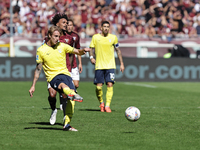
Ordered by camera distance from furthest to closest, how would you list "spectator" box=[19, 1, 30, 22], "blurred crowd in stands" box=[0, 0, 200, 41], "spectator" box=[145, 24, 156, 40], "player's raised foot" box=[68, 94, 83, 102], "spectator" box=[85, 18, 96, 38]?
"spectator" box=[145, 24, 156, 40]
"spectator" box=[19, 1, 30, 22]
"spectator" box=[85, 18, 96, 38]
"blurred crowd in stands" box=[0, 0, 200, 41]
"player's raised foot" box=[68, 94, 83, 102]

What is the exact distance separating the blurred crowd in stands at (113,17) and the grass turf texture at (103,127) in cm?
1108

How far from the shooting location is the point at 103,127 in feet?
Answer: 25.8

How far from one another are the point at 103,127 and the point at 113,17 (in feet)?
58.1

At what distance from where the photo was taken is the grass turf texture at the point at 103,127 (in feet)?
20.4

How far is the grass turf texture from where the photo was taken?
6207 millimetres

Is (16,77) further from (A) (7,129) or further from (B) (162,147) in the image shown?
(B) (162,147)

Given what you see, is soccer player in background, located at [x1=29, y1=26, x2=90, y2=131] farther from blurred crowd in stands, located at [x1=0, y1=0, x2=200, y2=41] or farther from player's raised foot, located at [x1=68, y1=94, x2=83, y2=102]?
blurred crowd in stands, located at [x1=0, y1=0, x2=200, y2=41]

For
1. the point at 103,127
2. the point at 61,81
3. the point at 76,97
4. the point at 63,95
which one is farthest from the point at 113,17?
the point at 76,97

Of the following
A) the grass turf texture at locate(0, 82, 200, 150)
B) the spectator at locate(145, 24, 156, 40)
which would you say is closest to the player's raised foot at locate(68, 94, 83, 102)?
the grass turf texture at locate(0, 82, 200, 150)

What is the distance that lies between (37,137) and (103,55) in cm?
467

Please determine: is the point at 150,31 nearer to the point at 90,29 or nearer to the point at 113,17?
the point at 113,17

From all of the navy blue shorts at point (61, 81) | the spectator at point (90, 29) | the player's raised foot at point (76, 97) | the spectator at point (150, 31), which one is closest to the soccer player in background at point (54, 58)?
the navy blue shorts at point (61, 81)

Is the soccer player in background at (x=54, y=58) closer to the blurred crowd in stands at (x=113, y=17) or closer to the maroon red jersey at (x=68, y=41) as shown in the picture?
the maroon red jersey at (x=68, y=41)

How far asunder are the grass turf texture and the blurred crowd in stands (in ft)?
36.4
